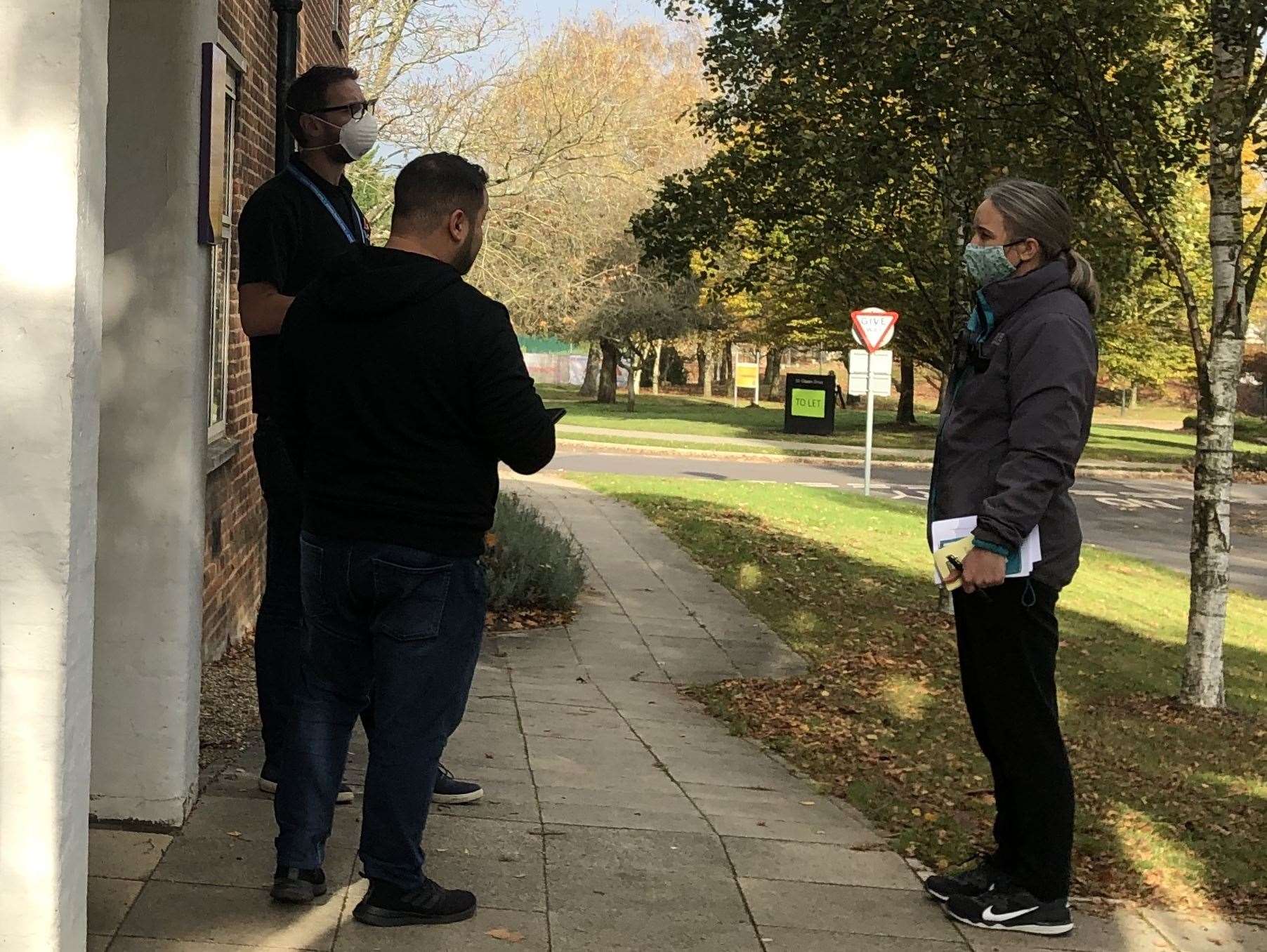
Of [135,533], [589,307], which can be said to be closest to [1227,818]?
[135,533]

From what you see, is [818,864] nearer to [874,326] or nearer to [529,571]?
[529,571]

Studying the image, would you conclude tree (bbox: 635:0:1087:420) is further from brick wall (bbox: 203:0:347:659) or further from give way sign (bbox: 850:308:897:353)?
give way sign (bbox: 850:308:897:353)

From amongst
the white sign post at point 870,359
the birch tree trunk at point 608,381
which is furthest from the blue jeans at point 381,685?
the birch tree trunk at point 608,381

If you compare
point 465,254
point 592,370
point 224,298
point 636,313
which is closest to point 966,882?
point 465,254

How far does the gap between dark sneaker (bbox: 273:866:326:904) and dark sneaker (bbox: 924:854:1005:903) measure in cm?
183

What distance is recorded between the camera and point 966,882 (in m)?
4.69

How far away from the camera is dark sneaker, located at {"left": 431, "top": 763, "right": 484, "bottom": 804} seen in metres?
5.23

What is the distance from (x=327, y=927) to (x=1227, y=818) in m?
3.99

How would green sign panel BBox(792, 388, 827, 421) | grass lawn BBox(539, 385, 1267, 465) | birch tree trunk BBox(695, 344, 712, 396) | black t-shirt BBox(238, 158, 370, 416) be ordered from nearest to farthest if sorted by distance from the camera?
black t-shirt BBox(238, 158, 370, 416)
grass lawn BBox(539, 385, 1267, 465)
green sign panel BBox(792, 388, 827, 421)
birch tree trunk BBox(695, 344, 712, 396)

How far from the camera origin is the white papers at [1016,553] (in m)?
4.39

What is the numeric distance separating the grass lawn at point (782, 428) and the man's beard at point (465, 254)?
3268cm

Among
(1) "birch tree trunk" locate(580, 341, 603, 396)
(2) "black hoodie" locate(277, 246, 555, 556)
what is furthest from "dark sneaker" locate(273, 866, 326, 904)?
(1) "birch tree trunk" locate(580, 341, 603, 396)

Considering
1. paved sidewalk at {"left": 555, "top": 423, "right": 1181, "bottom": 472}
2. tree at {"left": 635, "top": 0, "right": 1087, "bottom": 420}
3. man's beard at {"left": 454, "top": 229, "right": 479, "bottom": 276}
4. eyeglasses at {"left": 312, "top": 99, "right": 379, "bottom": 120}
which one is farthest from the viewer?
paved sidewalk at {"left": 555, "top": 423, "right": 1181, "bottom": 472}

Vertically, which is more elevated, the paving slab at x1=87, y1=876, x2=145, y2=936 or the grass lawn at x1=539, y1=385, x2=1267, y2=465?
the grass lawn at x1=539, y1=385, x2=1267, y2=465
